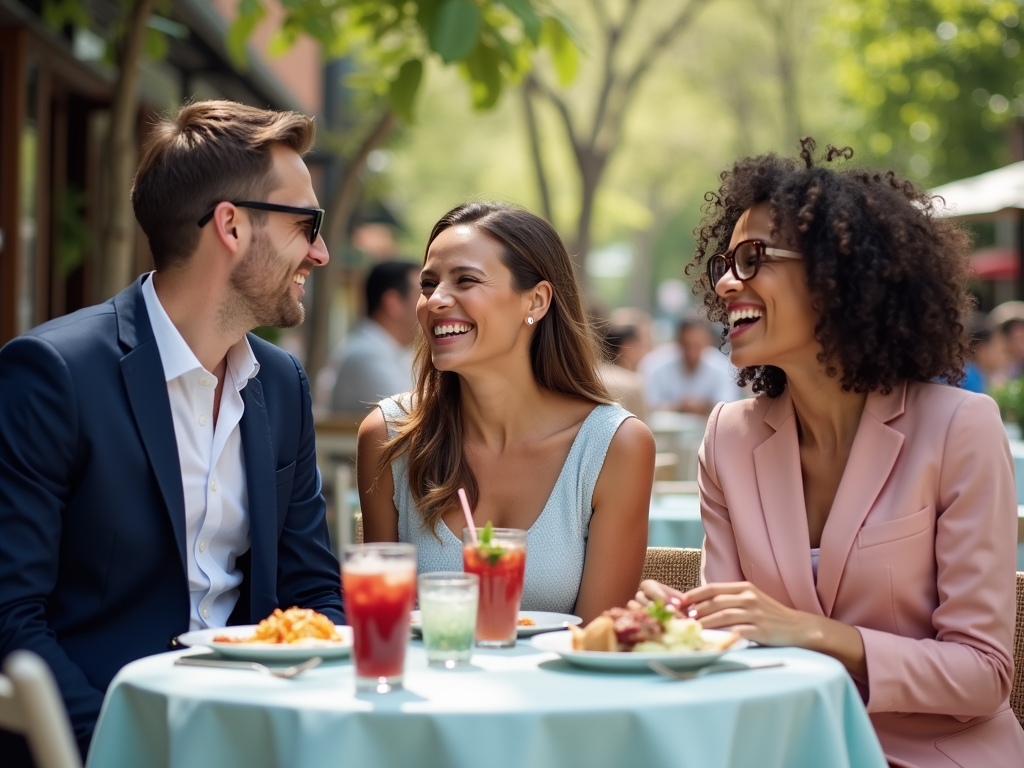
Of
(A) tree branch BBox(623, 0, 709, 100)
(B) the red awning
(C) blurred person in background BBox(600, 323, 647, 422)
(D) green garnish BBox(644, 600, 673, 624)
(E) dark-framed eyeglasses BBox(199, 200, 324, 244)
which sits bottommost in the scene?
(D) green garnish BBox(644, 600, 673, 624)

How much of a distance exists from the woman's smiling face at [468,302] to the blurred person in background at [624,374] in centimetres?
89

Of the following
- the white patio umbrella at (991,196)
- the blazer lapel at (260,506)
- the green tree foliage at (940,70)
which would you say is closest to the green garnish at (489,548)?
the blazer lapel at (260,506)

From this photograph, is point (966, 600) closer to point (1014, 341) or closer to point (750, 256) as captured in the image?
point (750, 256)

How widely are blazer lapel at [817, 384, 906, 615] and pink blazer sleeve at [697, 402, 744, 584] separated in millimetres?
250

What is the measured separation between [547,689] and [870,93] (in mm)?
15570

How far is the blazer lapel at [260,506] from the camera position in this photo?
9.70 ft

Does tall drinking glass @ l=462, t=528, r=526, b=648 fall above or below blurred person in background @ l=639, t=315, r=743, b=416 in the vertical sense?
below

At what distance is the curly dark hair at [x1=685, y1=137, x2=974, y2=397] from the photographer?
2.73 meters

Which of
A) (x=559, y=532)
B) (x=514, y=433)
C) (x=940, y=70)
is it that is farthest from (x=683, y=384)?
(x=559, y=532)

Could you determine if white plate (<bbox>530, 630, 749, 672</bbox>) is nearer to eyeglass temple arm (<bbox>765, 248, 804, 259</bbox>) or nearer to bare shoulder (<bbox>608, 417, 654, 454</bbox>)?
eyeglass temple arm (<bbox>765, 248, 804, 259</bbox>)

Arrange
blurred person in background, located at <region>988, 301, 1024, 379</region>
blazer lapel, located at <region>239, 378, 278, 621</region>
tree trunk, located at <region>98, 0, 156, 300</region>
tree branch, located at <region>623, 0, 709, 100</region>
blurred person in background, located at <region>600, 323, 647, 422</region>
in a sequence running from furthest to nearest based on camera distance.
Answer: tree branch, located at <region>623, 0, 709, 100</region> < blurred person in background, located at <region>988, 301, 1024, 379</region> < blurred person in background, located at <region>600, 323, 647, 422</region> < tree trunk, located at <region>98, 0, 156, 300</region> < blazer lapel, located at <region>239, 378, 278, 621</region>

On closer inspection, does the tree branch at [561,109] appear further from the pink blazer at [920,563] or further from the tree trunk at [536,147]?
the pink blazer at [920,563]

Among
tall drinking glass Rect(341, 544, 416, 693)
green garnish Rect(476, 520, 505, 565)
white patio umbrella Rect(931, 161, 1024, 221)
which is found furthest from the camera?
white patio umbrella Rect(931, 161, 1024, 221)

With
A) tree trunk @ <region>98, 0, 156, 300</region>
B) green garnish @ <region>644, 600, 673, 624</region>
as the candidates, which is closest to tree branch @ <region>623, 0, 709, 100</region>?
tree trunk @ <region>98, 0, 156, 300</region>
